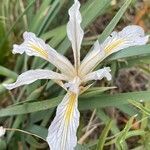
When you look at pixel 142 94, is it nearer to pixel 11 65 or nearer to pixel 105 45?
pixel 105 45

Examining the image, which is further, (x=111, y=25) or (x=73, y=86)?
(x=111, y=25)

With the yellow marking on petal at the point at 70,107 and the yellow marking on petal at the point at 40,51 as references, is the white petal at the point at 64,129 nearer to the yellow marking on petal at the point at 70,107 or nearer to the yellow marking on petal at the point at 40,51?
the yellow marking on petal at the point at 70,107

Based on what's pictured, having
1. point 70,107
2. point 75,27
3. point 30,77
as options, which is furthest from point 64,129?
point 75,27

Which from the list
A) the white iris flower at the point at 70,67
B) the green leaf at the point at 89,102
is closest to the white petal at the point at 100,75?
the white iris flower at the point at 70,67

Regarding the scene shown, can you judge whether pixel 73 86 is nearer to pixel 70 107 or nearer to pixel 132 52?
pixel 70 107

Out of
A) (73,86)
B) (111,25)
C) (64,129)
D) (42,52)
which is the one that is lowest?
(64,129)

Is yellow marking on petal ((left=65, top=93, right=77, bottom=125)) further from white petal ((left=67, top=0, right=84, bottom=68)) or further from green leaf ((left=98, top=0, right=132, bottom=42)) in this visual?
green leaf ((left=98, top=0, right=132, bottom=42))
